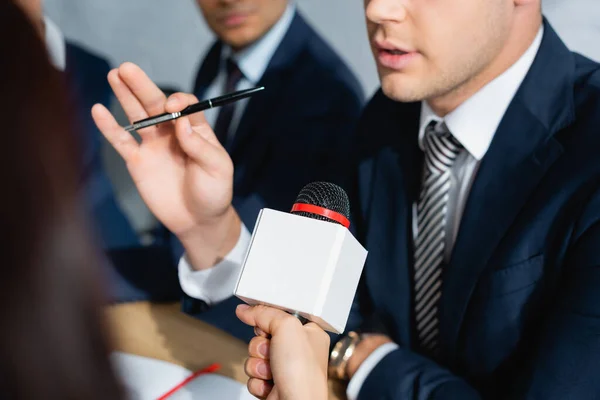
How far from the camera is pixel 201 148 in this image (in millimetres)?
802

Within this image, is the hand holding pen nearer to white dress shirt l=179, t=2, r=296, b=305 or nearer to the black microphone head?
white dress shirt l=179, t=2, r=296, b=305

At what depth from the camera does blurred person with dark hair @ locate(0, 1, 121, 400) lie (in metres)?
0.31

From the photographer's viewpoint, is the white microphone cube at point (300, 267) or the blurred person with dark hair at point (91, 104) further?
the blurred person with dark hair at point (91, 104)

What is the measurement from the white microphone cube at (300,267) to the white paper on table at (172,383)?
0.31 metres

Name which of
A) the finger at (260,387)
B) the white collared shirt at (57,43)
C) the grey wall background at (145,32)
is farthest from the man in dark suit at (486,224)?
the white collared shirt at (57,43)

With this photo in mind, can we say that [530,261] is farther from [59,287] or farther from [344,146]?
[59,287]

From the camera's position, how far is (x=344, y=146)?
45.3 inches

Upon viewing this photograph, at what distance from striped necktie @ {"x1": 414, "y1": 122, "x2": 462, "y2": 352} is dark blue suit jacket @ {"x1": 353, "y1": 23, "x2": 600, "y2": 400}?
0.12 ft

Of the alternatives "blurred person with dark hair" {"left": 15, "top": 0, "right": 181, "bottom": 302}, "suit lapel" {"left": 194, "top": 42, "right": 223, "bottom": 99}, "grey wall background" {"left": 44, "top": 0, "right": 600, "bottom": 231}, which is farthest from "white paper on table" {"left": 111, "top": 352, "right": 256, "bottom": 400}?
"suit lapel" {"left": 194, "top": 42, "right": 223, "bottom": 99}

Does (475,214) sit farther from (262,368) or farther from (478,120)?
(262,368)

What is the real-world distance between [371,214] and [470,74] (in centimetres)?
26

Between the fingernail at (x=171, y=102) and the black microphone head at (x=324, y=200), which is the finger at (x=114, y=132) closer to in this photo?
the fingernail at (x=171, y=102)

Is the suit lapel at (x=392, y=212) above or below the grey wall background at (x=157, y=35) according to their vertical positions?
below

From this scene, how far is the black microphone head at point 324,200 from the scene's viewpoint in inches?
21.3
